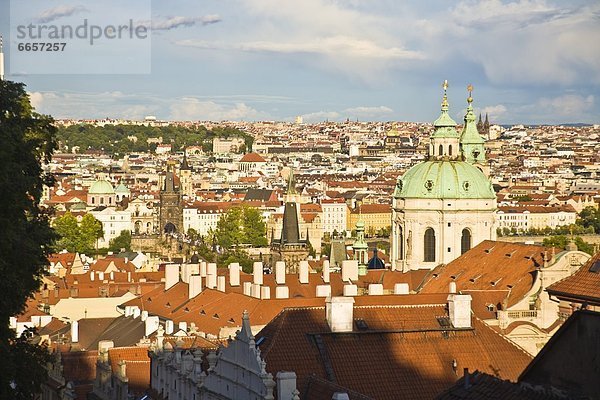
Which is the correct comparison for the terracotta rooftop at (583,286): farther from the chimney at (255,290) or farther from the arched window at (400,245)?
the arched window at (400,245)

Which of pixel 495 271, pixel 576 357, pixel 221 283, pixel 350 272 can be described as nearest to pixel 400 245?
pixel 350 272

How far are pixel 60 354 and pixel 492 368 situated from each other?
15.0 meters

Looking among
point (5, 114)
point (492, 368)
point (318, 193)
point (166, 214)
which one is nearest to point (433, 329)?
point (492, 368)

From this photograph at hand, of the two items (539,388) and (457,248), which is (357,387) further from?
(457,248)

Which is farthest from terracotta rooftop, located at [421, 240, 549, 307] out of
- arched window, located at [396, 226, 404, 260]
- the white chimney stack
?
the white chimney stack

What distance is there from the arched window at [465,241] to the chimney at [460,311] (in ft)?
116

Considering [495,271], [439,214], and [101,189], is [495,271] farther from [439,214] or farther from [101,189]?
[101,189]

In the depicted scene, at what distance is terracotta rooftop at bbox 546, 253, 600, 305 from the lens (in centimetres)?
1772

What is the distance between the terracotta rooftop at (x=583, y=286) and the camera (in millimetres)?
17719

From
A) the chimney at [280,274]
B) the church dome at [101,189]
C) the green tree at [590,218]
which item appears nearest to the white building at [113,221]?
the church dome at [101,189]

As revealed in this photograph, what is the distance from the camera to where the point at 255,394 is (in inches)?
1064

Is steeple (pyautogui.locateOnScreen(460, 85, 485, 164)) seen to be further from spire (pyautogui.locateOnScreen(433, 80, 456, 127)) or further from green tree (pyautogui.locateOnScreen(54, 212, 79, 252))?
green tree (pyautogui.locateOnScreen(54, 212, 79, 252))

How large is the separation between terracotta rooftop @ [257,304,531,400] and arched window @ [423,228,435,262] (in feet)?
117

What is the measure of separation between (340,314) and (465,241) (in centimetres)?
3782
